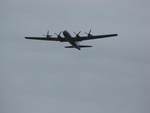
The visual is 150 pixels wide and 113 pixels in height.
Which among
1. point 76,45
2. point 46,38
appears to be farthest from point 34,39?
point 76,45

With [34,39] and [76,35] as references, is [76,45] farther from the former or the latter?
[34,39]

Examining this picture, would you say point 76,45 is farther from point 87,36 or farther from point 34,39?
point 34,39

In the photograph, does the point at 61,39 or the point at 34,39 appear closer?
the point at 61,39

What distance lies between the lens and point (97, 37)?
542 ft

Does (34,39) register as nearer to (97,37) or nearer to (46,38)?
(46,38)

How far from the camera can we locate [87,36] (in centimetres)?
16138

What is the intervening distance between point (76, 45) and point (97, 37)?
333 inches

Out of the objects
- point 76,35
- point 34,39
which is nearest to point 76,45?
point 76,35

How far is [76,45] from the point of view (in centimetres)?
15988

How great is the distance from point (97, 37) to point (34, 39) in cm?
1960

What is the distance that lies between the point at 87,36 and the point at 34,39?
18579 millimetres

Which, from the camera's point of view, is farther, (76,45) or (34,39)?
(34,39)

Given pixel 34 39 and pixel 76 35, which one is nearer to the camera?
pixel 76 35

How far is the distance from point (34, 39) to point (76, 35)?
1729cm
